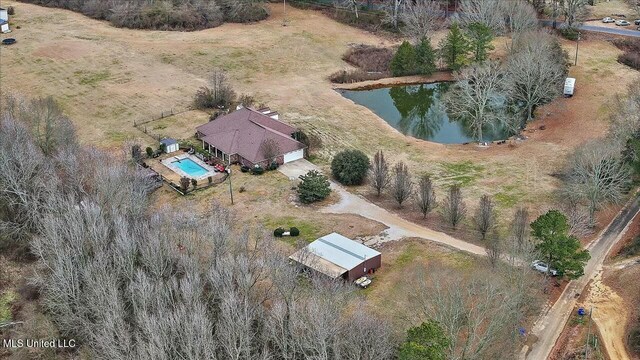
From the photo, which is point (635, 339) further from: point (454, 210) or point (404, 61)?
point (404, 61)

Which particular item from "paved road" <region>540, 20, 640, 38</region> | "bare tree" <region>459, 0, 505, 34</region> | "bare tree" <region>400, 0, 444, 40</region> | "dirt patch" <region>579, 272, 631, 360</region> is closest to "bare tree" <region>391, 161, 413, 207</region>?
"dirt patch" <region>579, 272, 631, 360</region>

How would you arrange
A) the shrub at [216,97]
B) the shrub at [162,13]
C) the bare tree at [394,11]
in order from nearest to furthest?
1. the shrub at [216,97]
2. the bare tree at [394,11]
3. the shrub at [162,13]

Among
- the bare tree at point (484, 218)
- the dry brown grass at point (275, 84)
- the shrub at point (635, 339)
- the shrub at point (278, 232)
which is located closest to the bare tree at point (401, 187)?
the dry brown grass at point (275, 84)

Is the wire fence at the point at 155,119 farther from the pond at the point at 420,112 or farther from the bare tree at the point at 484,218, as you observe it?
the bare tree at the point at 484,218

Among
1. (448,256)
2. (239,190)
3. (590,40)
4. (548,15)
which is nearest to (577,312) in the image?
(448,256)

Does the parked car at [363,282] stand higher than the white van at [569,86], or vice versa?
the white van at [569,86]

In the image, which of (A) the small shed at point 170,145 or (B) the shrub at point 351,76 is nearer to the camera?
(A) the small shed at point 170,145

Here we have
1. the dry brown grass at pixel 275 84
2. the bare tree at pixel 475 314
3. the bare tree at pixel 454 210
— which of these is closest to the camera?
the bare tree at pixel 475 314

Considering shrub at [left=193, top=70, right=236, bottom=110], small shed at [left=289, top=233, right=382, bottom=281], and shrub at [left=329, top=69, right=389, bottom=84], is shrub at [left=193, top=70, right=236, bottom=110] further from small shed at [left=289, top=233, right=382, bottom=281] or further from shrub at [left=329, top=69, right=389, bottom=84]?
small shed at [left=289, top=233, right=382, bottom=281]
